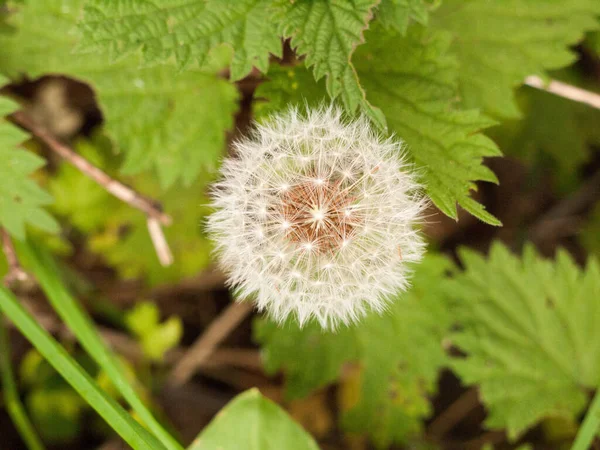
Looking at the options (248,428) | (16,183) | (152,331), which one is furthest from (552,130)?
(16,183)

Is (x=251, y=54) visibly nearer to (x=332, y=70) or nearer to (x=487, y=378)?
(x=332, y=70)

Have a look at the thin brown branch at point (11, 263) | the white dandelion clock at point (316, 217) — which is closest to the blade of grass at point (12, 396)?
the thin brown branch at point (11, 263)

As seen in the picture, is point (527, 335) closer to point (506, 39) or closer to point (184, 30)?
point (506, 39)

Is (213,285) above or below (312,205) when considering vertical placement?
below

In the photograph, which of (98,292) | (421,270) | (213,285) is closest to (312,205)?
(421,270)

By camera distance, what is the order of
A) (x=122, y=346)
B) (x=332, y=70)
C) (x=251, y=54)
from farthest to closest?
(x=122, y=346), (x=251, y=54), (x=332, y=70)

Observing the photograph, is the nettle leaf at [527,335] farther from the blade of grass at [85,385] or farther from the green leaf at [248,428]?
the blade of grass at [85,385]
